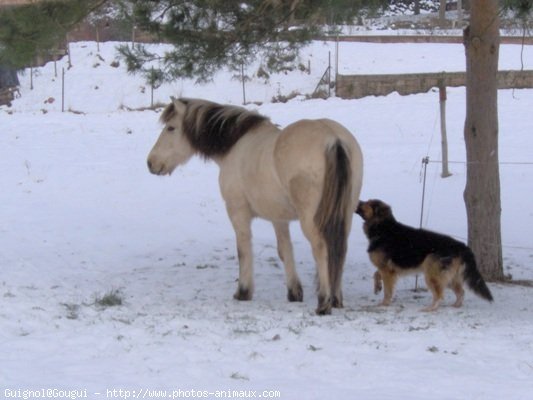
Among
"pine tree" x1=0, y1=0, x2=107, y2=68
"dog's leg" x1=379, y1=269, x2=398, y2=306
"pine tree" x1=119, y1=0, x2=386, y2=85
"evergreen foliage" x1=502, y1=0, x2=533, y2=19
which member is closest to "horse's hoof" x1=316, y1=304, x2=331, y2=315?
"dog's leg" x1=379, y1=269, x2=398, y2=306

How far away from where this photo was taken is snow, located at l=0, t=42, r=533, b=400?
4.55 m

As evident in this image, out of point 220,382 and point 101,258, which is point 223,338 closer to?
point 220,382

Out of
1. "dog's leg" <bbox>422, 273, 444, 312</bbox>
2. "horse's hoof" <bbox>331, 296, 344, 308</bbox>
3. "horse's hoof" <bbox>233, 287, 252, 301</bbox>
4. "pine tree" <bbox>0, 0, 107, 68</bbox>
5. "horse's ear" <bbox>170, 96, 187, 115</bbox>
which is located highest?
"pine tree" <bbox>0, 0, 107, 68</bbox>

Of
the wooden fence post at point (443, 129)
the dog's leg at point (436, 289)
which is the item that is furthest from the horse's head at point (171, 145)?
the wooden fence post at point (443, 129)

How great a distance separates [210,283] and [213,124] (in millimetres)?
1799

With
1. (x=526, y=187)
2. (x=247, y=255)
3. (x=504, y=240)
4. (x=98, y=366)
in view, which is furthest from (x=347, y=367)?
(x=526, y=187)

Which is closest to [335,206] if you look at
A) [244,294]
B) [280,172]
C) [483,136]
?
[280,172]

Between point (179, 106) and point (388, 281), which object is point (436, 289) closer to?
point (388, 281)

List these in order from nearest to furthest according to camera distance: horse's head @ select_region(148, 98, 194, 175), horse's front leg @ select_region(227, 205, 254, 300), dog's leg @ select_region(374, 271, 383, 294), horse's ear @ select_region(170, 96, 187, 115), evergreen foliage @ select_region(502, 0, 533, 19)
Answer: evergreen foliage @ select_region(502, 0, 533, 19) → dog's leg @ select_region(374, 271, 383, 294) → horse's front leg @ select_region(227, 205, 254, 300) → horse's ear @ select_region(170, 96, 187, 115) → horse's head @ select_region(148, 98, 194, 175)

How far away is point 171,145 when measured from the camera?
8109 millimetres

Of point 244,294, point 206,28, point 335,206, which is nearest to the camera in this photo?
point 335,206

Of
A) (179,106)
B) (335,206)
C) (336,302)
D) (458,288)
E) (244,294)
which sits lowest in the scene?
(244,294)

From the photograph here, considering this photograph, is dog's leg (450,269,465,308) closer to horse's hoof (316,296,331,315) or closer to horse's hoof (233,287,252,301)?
horse's hoof (316,296,331,315)

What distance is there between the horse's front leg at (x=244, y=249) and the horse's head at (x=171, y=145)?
2.95 feet
